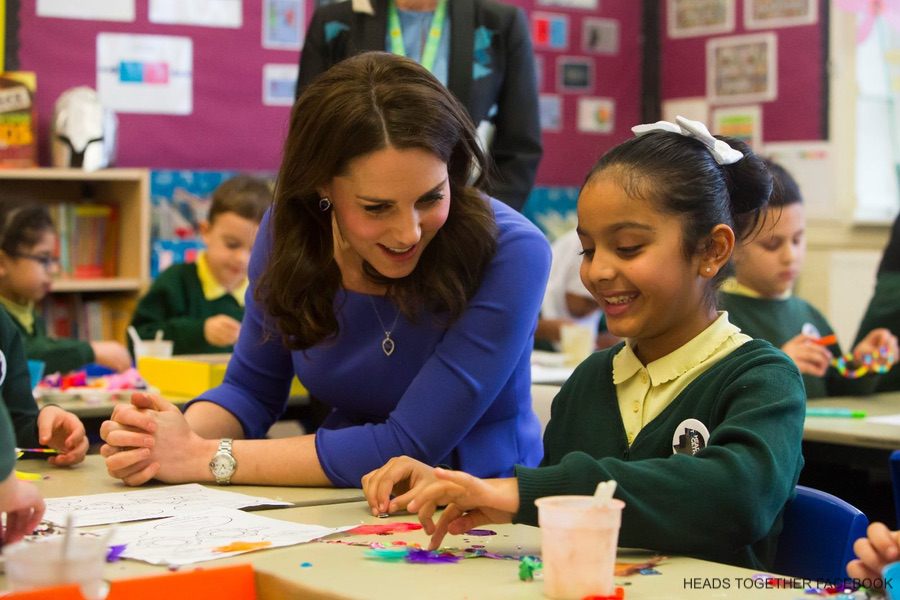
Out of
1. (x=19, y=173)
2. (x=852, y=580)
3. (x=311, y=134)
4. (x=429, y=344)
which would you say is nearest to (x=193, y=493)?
(x=429, y=344)

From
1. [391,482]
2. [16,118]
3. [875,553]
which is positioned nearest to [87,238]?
[16,118]

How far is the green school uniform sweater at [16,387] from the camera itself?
2.07 meters

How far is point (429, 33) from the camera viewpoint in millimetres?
3514

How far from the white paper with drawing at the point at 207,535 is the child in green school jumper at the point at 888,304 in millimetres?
2402

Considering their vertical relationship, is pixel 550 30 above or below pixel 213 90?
above

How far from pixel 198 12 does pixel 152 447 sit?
4032 millimetres

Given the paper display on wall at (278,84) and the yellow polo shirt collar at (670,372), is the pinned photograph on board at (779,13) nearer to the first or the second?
the paper display on wall at (278,84)

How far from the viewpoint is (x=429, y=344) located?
1.92 m

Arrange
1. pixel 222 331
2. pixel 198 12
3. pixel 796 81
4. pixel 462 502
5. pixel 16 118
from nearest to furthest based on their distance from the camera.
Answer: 1. pixel 462 502
2. pixel 222 331
3. pixel 16 118
4. pixel 198 12
5. pixel 796 81

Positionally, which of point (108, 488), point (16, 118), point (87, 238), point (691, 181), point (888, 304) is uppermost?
point (16, 118)

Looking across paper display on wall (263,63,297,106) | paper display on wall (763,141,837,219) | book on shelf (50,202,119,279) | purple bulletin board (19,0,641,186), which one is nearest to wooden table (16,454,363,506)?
book on shelf (50,202,119,279)

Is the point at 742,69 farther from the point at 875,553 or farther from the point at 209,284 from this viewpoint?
the point at 875,553

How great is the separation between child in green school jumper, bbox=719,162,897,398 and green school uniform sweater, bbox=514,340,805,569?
1.66 meters

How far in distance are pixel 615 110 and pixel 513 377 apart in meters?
4.85
